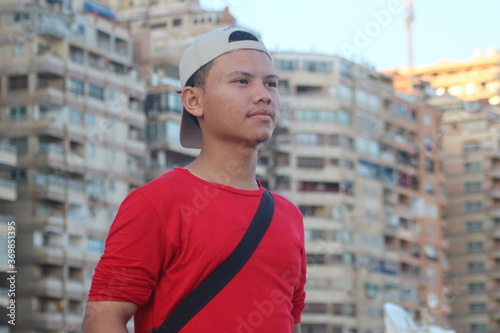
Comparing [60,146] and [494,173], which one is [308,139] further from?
[60,146]

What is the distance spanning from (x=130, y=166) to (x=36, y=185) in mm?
9168

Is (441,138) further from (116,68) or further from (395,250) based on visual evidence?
(116,68)

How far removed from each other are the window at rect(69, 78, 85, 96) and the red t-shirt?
65.9 m

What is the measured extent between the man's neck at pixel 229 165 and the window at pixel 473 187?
107 metres

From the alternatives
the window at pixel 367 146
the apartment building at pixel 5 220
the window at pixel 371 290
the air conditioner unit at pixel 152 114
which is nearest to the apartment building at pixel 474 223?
the window at pixel 367 146

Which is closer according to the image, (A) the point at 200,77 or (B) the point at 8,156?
(A) the point at 200,77

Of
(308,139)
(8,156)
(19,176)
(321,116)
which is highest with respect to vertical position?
(321,116)

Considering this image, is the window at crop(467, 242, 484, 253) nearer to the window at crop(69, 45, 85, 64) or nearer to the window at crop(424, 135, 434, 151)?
the window at crop(424, 135, 434, 151)

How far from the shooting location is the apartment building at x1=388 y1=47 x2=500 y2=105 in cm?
14325

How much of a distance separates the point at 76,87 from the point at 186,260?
66738mm

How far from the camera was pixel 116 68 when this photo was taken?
245ft

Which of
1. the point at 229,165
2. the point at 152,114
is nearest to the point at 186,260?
the point at 229,165

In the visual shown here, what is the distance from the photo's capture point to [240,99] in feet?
15.2

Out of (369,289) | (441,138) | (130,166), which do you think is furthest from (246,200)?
(441,138)
